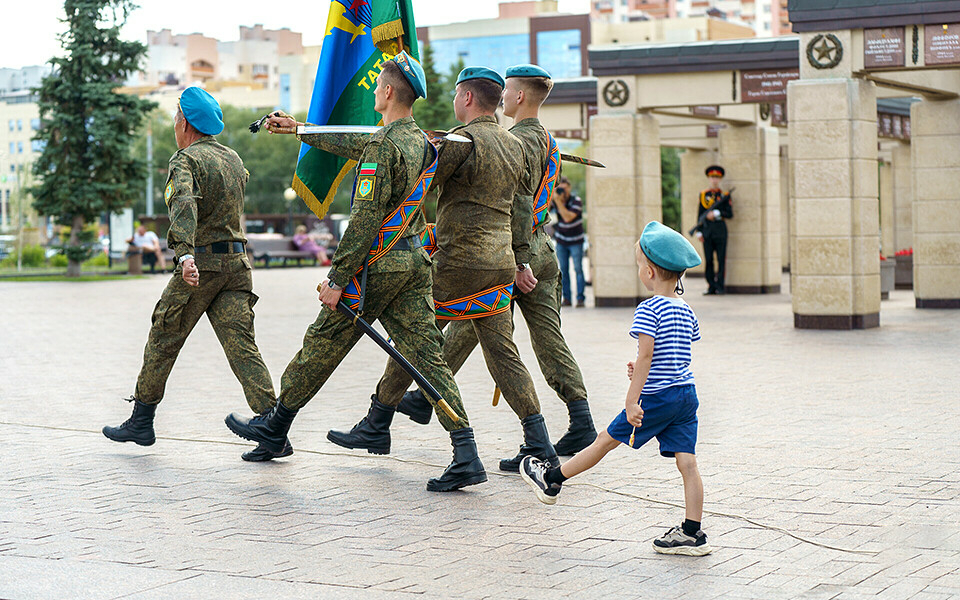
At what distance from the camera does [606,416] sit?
28.4 feet

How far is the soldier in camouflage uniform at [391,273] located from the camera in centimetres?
620

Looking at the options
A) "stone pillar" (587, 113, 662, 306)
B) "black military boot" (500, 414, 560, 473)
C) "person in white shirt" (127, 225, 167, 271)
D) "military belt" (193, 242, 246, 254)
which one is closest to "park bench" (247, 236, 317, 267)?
"person in white shirt" (127, 225, 167, 271)

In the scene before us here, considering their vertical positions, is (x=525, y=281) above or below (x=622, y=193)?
below

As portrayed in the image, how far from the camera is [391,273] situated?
250 inches

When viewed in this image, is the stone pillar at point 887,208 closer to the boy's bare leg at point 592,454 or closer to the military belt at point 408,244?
the military belt at point 408,244

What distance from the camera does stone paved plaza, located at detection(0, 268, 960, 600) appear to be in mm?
4699

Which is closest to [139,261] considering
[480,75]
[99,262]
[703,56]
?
[99,262]

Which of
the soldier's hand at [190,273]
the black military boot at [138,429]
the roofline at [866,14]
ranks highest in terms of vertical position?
the roofline at [866,14]

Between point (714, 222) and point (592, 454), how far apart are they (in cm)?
1800

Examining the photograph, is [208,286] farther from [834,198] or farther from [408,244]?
[834,198]

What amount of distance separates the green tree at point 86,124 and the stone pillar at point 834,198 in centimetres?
2610

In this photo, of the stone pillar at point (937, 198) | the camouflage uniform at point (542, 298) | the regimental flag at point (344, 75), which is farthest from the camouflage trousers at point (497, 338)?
the stone pillar at point (937, 198)

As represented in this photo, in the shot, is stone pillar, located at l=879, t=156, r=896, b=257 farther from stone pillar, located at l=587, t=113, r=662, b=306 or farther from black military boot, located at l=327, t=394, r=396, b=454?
black military boot, located at l=327, t=394, r=396, b=454

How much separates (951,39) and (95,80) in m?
28.6
